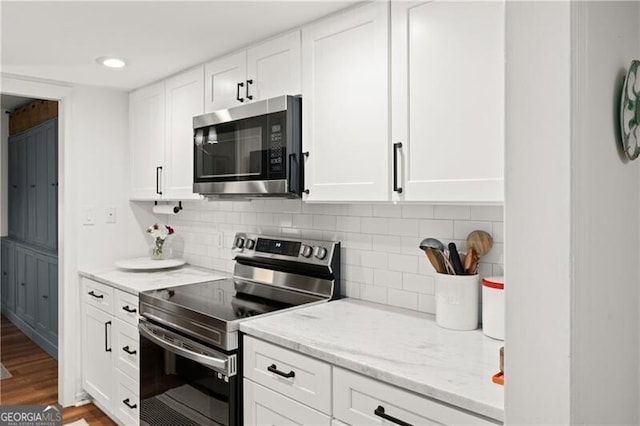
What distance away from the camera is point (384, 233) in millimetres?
2203

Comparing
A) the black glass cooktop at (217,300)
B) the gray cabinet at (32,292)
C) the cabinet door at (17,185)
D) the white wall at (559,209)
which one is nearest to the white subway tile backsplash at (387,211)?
the black glass cooktop at (217,300)

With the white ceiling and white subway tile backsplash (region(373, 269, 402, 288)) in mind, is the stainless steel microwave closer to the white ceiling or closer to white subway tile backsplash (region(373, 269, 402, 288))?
the white ceiling

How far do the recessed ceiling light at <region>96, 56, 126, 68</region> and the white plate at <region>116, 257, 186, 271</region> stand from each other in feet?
4.13

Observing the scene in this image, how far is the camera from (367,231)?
227cm

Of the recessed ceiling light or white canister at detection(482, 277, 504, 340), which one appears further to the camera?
the recessed ceiling light

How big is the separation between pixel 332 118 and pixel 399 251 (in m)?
0.66

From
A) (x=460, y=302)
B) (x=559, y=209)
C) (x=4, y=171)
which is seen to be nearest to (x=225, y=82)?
(x=460, y=302)

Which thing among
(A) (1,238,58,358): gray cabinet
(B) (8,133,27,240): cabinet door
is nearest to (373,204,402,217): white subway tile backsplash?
(A) (1,238,58,358): gray cabinet

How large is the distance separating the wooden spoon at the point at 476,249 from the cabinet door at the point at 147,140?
2.09 metres

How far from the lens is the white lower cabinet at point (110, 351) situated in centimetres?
267

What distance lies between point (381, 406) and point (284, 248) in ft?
4.11

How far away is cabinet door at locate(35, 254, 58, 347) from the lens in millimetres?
4004

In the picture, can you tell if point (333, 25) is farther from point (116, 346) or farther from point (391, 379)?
point (116, 346)

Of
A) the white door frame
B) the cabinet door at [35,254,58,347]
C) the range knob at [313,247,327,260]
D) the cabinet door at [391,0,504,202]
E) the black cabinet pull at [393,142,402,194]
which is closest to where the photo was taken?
the cabinet door at [391,0,504,202]
